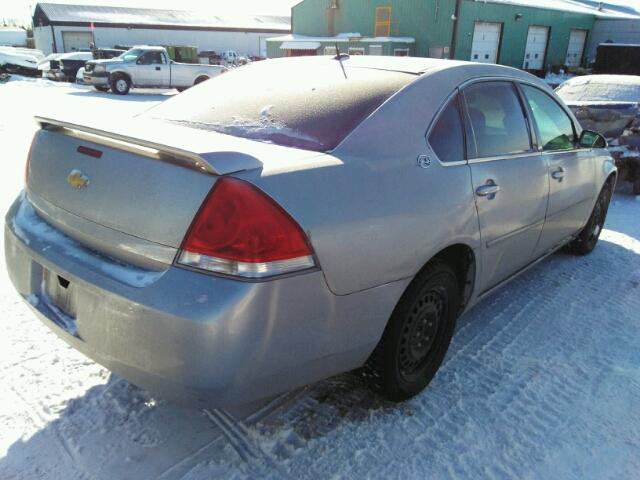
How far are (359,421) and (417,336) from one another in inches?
19.8

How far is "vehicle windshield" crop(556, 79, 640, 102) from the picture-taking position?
7.63 m

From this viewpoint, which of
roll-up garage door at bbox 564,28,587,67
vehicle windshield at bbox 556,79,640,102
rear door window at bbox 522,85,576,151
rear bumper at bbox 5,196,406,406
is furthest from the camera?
roll-up garage door at bbox 564,28,587,67

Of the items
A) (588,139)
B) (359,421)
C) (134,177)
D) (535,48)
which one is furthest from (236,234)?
(535,48)

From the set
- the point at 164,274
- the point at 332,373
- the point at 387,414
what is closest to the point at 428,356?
the point at 387,414

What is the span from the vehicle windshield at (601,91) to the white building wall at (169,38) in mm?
35944

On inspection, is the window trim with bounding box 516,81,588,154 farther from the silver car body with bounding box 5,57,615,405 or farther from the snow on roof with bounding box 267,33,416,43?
the snow on roof with bounding box 267,33,416,43

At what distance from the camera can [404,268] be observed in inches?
90.0

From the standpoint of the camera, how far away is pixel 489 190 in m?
2.79

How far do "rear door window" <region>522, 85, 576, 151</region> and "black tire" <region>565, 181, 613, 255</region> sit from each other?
3.34ft

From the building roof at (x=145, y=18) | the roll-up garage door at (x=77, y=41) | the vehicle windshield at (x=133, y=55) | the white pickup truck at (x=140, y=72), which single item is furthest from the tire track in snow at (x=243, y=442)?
the roll-up garage door at (x=77, y=41)

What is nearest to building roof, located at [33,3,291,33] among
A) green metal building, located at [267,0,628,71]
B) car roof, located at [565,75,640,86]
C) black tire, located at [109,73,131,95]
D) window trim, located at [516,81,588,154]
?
green metal building, located at [267,0,628,71]

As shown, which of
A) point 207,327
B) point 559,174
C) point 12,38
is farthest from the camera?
point 12,38

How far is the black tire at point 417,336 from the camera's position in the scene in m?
2.40

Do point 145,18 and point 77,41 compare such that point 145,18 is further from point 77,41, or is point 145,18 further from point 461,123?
→ point 461,123
